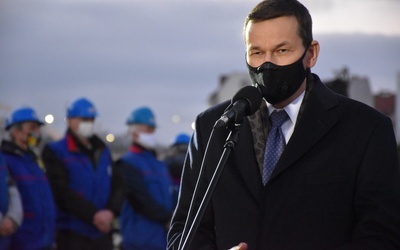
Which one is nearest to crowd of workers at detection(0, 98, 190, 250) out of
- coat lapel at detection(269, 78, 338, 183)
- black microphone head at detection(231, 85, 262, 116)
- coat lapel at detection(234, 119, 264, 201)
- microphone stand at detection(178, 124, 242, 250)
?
coat lapel at detection(234, 119, 264, 201)

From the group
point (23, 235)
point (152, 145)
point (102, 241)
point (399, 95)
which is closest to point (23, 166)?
point (23, 235)

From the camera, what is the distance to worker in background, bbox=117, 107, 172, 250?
1239cm

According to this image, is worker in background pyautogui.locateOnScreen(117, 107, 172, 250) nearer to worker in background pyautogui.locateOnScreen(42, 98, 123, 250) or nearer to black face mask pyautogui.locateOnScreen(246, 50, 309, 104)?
worker in background pyautogui.locateOnScreen(42, 98, 123, 250)

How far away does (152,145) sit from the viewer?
13.0 m

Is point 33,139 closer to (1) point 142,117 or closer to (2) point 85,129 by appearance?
(2) point 85,129

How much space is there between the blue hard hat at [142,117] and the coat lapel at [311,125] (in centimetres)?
870

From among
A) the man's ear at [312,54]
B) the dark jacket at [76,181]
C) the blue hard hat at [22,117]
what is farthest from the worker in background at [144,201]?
the man's ear at [312,54]

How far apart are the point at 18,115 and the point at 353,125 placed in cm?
729

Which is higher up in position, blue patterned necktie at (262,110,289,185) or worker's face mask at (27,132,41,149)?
blue patterned necktie at (262,110,289,185)

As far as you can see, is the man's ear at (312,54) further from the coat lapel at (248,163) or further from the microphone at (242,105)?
the microphone at (242,105)

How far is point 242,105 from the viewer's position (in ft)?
13.6

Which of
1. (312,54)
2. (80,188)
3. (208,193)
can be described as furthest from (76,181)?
(208,193)

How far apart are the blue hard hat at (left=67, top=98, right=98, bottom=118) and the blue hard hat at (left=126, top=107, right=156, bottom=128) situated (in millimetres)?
1129

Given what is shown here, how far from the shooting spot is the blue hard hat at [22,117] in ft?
37.2
